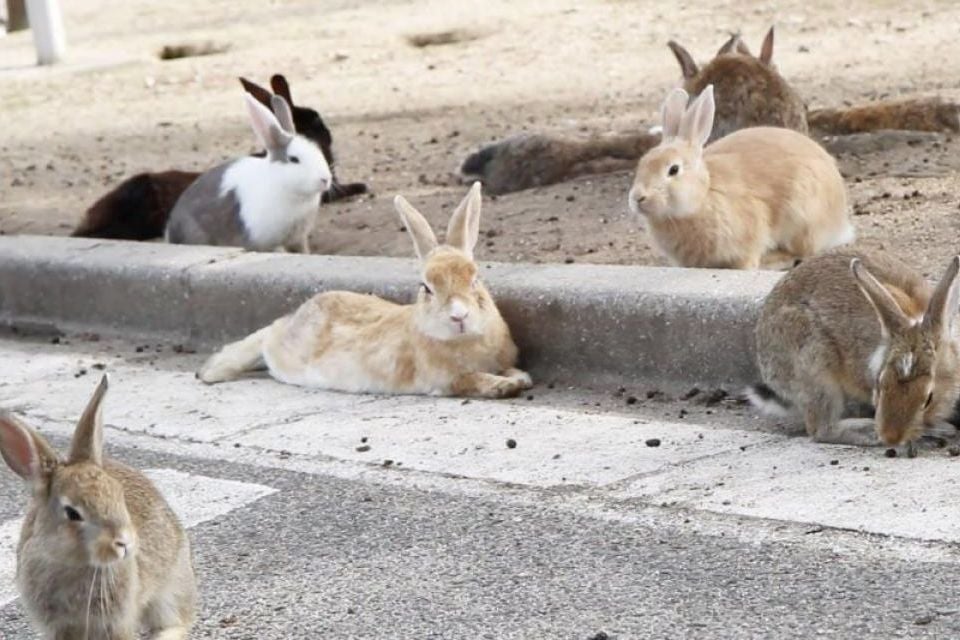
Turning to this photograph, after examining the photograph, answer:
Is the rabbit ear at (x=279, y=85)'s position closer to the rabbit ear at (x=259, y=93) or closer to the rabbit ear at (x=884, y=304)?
the rabbit ear at (x=259, y=93)

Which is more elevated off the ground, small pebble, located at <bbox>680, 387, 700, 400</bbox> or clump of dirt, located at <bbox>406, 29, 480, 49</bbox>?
small pebble, located at <bbox>680, 387, 700, 400</bbox>

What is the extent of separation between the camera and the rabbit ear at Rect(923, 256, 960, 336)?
5.35 m

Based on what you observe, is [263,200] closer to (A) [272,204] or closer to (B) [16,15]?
(A) [272,204]

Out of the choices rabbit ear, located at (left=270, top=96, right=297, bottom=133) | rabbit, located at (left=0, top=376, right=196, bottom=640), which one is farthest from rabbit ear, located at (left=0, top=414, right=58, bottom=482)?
rabbit ear, located at (left=270, top=96, right=297, bottom=133)

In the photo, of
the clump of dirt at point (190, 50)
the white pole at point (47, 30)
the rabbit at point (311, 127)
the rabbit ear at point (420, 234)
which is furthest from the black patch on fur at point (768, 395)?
the white pole at point (47, 30)

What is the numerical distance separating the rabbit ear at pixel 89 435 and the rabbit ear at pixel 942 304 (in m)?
2.42

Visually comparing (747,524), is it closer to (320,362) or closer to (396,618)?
(396,618)

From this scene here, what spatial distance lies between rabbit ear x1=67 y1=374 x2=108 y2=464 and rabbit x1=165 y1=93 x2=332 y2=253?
4.99 m

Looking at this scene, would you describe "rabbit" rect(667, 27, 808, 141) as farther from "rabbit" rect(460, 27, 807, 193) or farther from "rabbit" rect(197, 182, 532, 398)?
"rabbit" rect(197, 182, 532, 398)

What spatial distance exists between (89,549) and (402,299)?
11.8 feet

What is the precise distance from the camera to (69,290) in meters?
8.62

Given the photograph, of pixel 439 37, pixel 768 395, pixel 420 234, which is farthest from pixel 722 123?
pixel 439 37

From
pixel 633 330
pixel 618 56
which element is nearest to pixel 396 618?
pixel 633 330

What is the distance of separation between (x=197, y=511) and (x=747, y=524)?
1636 millimetres
